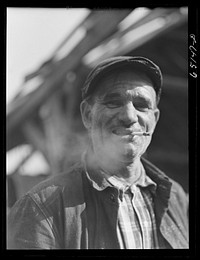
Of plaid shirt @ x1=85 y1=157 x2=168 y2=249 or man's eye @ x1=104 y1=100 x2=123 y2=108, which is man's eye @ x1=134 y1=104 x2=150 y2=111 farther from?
plaid shirt @ x1=85 y1=157 x2=168 y2=249

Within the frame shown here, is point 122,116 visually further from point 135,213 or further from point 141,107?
point 135,213

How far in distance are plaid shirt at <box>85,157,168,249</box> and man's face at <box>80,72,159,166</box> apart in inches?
3.5

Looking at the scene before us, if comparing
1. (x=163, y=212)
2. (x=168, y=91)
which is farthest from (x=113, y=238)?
(x=168, y=91)

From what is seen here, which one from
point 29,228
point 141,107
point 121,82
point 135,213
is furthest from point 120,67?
point 29,228

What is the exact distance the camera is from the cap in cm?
216

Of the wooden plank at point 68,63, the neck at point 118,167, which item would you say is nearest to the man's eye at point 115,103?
the neck at point 118,167

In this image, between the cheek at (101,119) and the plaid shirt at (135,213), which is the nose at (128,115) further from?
the plaid shirt at (135,213)

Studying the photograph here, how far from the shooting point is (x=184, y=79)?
230 cm

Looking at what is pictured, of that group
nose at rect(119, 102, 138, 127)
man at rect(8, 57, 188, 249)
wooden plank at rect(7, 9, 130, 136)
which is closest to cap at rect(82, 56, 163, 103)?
man at rect(8, 57, 188, 249)

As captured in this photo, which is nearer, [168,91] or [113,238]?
[113,238]

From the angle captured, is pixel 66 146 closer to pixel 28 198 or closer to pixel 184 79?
pixel 28 198

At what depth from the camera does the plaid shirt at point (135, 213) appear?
Result: 6.86ft

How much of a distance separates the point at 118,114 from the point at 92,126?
10 centimetres

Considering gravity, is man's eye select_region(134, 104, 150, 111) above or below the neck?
above
